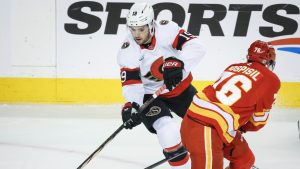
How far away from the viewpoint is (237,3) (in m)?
5.06

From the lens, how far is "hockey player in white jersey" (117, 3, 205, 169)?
121 inches

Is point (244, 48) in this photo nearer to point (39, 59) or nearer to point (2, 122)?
point (39, 59)

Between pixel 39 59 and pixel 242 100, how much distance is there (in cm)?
315

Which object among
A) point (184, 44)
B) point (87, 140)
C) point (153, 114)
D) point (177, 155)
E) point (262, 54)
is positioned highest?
point (262, 54)

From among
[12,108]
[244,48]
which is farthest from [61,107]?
[244,48]

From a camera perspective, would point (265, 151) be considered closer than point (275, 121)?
Yes

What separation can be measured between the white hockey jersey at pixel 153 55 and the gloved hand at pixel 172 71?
0.40 feet

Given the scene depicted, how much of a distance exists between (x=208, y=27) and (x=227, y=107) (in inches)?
109

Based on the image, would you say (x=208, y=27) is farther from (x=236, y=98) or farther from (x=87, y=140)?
(x=236, y=98)

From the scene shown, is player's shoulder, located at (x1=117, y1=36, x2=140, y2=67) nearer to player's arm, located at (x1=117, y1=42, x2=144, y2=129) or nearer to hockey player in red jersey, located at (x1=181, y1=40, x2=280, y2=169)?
player's arm, located at (x1=117, y1=42, x2=144, y2=129)

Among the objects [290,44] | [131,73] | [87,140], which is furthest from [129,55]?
[290,44]

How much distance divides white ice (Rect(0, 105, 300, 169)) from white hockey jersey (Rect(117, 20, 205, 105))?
2.13 ft

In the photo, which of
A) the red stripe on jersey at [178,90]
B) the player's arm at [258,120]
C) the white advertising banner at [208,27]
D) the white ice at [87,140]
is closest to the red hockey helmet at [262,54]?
the player's arm at [258,120]

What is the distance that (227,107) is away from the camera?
7.80ft
